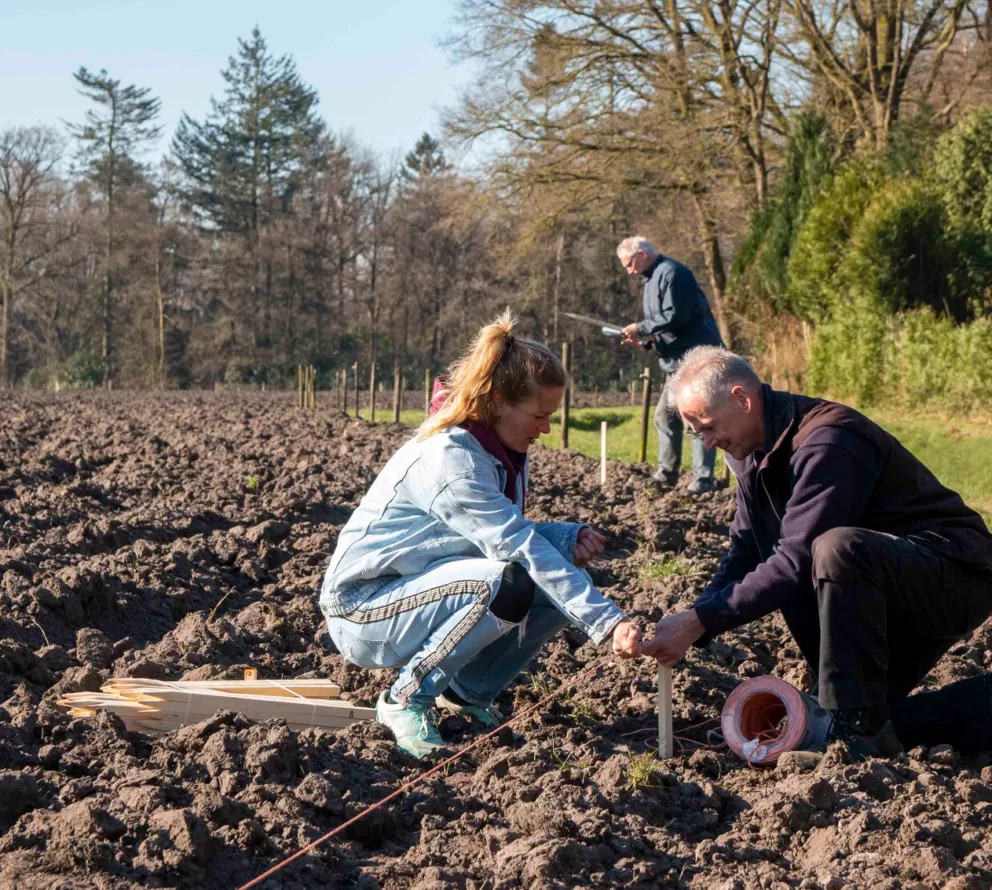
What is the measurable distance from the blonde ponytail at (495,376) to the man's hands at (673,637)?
89cm

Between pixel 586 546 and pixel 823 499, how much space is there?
2.99 ft

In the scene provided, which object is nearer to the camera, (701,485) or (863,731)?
(863,731)

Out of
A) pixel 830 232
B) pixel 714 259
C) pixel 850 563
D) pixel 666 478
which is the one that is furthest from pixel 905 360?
pixel 850 563

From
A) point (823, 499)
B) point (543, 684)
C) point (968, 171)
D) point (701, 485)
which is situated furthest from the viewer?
point (968, 171)

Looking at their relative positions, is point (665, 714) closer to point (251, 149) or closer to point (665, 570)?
point (665, 570)

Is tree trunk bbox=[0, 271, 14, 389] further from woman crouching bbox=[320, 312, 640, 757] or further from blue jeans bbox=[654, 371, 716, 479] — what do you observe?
woman crouching bbox=[320, 312, 640, 757]

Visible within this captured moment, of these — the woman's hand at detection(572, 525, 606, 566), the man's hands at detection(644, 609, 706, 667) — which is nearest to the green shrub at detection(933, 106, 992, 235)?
the woman's hand at detection(572, 525, 606, 566)

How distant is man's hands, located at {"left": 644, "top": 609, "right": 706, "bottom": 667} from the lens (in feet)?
12.9

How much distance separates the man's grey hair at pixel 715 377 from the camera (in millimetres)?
4145

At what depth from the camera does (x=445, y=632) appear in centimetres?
421

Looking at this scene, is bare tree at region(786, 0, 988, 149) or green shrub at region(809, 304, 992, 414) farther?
bare tree at region(786, 0, 988, 149)

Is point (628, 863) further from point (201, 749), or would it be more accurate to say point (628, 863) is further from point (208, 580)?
point (208, 580)

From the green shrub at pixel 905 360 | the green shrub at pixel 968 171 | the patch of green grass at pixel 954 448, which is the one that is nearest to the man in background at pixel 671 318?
the patch of green grass at pixel 954 448

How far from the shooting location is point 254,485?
34.5 feet
